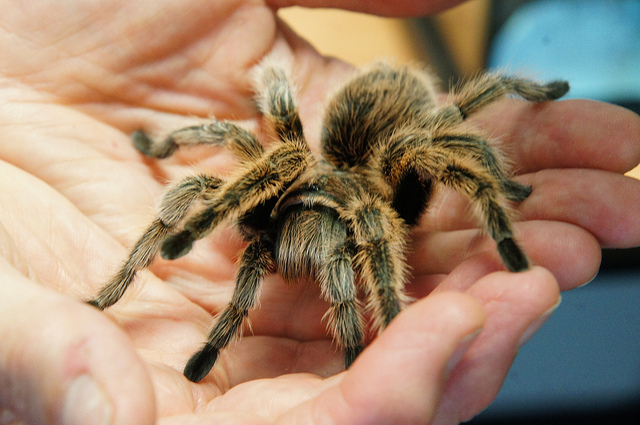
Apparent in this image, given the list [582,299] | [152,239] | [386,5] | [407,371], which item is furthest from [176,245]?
[582,299]

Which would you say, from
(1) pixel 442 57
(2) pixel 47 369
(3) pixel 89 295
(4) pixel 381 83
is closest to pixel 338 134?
(4) pixel 381 83

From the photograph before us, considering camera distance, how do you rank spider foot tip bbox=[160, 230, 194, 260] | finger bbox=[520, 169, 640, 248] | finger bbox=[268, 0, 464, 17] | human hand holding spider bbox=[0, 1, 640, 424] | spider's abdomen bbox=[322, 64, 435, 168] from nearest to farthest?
human hand holding spider bbox=[0, 1, 640, 424] → spider foot tip bbox=[160, 230, 194, 260] → finger bbox=[520, 169, 640, 248] → spider's abdomen bbox=[322, 64, 435, 168] → finger bbox=[268, 0, 464, 17]

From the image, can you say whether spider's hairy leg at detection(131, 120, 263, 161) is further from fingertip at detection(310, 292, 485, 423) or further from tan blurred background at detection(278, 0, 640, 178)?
tan blurred background at detection(278, 0, 640, 178)

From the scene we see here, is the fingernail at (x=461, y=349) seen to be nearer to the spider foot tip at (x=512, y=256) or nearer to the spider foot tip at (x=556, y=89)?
the spider foot tip at (x=512, y=256)

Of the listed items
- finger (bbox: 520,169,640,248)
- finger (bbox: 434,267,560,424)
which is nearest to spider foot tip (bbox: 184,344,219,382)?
finger (bbox: 434,267,560,424)

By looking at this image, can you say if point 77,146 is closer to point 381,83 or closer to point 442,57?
point 381,83
